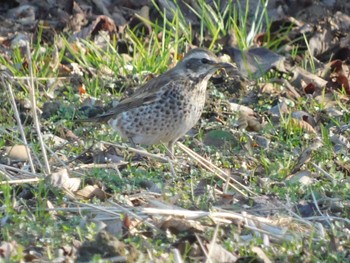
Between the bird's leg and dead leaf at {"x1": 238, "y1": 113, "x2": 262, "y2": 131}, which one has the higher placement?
the bird's leg

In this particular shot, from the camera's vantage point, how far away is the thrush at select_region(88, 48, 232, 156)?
7.95m

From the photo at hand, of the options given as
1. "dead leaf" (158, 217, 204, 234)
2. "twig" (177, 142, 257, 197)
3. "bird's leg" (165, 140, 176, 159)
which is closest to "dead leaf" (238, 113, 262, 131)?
"bird's leg" (165, 140, 176, 159)

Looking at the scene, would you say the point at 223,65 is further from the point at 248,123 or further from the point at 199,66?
the point at 248,123

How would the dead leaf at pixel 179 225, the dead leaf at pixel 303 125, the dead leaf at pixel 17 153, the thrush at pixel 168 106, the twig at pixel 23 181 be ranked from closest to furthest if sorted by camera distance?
the dead leaf at pixel 179 225 → the twig at pixel 23 181 → the dead leaf at pixel 17 153 → the thrush at pixel 168 106 → the dead leaf at pixel 303 125

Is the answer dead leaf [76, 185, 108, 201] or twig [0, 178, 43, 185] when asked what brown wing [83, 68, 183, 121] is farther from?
twig [0, 178, 43, 185]

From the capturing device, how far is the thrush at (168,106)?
795 centimetres

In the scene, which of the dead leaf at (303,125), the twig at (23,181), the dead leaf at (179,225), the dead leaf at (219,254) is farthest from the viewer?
the dead leaf at (303,125)

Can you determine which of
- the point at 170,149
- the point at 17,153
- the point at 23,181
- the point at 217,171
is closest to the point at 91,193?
the point at 23,181

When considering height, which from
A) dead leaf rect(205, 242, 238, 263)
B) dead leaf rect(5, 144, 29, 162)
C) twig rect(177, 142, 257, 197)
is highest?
dead leaf rect(205, 242, 238, 263)

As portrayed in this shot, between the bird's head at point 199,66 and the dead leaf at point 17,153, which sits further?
the bird's head at point 199,66

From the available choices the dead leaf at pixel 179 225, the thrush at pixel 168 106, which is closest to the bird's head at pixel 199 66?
the thrush at pixel 168 106

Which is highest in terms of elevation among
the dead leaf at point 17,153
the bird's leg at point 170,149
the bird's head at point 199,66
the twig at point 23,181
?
the twig at point 23,181

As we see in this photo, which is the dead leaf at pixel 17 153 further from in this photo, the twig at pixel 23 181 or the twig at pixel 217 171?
the twig at pixel 217 171

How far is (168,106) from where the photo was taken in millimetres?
8023
